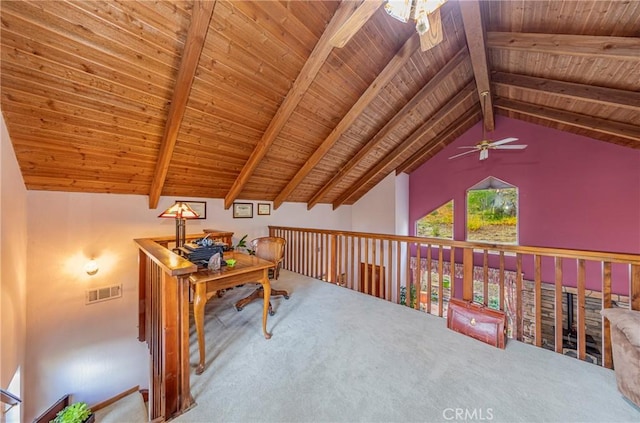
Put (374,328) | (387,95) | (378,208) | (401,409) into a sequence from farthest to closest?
(378,208)
(387,95)
(374,328)
(401,409)

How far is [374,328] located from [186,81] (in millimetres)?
3357

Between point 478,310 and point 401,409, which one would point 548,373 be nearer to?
point 478,310

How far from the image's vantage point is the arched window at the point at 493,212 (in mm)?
5523

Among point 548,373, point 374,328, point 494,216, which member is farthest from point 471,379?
point 494,216

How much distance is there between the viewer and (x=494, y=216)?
5715 mm

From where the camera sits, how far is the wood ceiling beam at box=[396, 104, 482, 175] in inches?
211

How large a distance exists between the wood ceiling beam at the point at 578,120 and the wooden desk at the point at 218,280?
18.6ft

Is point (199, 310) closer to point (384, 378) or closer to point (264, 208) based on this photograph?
point (384, 378)

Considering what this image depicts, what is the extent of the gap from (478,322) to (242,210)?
4567 mm

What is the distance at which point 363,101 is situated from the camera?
138 inches

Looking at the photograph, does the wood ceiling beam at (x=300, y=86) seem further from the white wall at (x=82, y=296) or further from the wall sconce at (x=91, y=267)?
the wall sconce at (x=91, y=267)

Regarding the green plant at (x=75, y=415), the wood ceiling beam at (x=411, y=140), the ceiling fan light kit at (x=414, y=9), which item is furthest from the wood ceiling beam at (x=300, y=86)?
the green plant at (x=75, y=415)

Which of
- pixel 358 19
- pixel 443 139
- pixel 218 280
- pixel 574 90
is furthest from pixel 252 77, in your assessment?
pixel 443 139

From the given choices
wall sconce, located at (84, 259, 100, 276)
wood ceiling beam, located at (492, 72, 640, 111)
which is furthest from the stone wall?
wall sconce, located at (84, 259, 100, 276)
